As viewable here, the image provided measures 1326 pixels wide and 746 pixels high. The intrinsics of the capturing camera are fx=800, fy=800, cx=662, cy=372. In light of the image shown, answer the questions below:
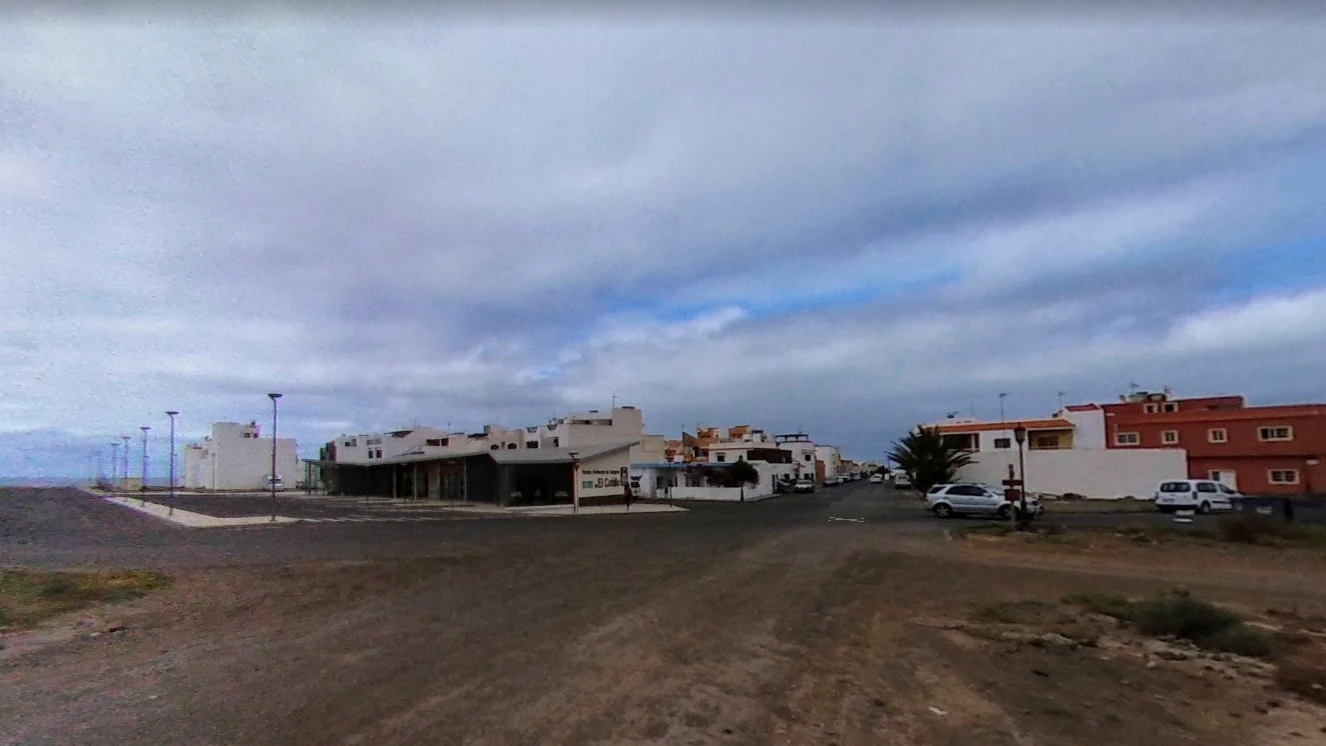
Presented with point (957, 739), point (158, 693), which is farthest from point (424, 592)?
point (957, 739)

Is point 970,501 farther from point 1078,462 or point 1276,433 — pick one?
point 1276,433

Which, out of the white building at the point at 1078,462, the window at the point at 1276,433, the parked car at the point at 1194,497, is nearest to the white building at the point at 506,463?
the white building at the point at 1078,462

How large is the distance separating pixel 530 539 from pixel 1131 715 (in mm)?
20175

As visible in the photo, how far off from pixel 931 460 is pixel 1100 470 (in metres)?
10.5

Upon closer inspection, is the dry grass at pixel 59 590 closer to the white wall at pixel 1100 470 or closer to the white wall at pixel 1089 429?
the white wall at pixel 1100 470

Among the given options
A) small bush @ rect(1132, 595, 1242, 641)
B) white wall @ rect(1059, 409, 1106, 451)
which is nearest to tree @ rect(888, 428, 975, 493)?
white wall @ rect(1059, 409, 1106, 451)

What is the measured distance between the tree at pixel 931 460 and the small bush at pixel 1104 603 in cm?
4373

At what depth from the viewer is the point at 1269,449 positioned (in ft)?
168

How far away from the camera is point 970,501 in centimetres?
3675

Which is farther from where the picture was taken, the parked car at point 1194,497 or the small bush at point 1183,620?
the parked car at point 1194,497

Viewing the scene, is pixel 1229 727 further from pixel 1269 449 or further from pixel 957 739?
pixel 1269 449

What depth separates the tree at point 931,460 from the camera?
184ft

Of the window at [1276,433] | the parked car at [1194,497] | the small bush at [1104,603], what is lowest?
the parked car at [1194,497]

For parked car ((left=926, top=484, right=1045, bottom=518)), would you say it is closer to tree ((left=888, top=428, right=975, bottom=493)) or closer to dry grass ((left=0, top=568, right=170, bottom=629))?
tree ((left=888, top=428, right=975, bottom=493))
